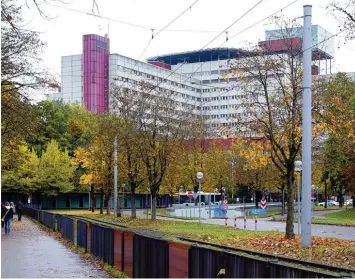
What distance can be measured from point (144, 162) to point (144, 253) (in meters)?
31.6

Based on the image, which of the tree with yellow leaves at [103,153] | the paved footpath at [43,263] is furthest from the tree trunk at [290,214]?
the tree with yellow leaves at [103,153]

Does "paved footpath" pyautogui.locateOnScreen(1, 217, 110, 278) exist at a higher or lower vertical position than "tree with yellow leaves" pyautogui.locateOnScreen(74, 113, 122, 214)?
lower

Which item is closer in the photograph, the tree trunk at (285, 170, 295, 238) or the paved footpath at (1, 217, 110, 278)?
the paved footpath at (1, 217, 110, 278)

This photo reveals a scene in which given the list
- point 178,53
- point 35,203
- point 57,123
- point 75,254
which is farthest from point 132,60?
point 75,254

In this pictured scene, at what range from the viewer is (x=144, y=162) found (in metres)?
43.6

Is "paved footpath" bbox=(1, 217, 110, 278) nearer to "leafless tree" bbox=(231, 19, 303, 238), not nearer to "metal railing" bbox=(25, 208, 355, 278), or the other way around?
"metal railing" bbox=(25, 208, 355, 278)

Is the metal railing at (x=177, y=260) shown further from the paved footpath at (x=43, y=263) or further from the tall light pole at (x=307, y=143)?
the tall light pole at (x=307, y=143)

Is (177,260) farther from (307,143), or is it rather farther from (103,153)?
(103,153)

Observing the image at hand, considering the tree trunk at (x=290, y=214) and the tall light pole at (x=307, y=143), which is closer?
the tall light pole at (x=307, y=143)

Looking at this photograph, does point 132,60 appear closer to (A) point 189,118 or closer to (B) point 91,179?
(B) point 91,179

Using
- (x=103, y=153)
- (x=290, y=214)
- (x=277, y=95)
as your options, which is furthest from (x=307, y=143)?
(x=103, y=153)

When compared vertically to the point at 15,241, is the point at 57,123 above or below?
above

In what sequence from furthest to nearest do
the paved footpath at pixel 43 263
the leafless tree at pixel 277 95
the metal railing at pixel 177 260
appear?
the leafless tree at pixel 277 95, the paved footpath at pixel 43 263, the metal railing at pixel 177 260

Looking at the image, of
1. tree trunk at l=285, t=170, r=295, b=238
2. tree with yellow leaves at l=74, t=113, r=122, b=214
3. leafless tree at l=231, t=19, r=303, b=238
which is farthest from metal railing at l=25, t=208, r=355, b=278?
tree with yellow leaves at l=74, t=113, r=122, b=214
